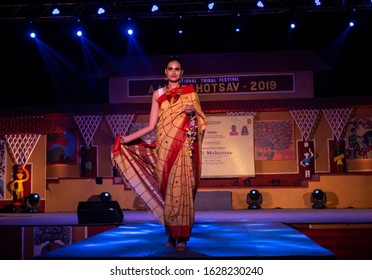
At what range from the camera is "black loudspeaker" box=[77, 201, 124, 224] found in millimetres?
6121

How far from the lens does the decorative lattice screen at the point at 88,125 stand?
11.8 meters

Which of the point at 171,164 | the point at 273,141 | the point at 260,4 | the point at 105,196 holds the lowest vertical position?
the point at 105,196

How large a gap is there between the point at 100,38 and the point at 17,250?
8314 millimetres

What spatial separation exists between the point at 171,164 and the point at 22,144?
8904 mm

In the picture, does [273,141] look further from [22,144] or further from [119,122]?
[22,144]

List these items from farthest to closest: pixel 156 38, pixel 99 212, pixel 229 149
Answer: pixel 229 149 → pixel 156 38 → pixel 99 212

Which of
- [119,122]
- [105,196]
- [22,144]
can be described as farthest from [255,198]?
[22,144]

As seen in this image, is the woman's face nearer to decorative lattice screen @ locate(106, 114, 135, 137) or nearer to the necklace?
the necklace

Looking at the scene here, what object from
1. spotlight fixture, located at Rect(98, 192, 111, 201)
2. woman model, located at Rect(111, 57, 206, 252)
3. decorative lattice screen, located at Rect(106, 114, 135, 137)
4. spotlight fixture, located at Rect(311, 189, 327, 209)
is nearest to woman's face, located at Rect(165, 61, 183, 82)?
woman model, located at Rect(111, 57, 206, 252)

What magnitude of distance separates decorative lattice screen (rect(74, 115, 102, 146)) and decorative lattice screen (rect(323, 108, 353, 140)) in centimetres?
619

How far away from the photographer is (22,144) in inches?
458

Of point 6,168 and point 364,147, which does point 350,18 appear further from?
point 6,168

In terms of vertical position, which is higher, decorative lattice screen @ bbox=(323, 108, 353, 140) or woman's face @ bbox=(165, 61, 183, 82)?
decorative lattice screen @ bbox=(323, 108, 353, 140)

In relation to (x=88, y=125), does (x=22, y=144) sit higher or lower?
lower
